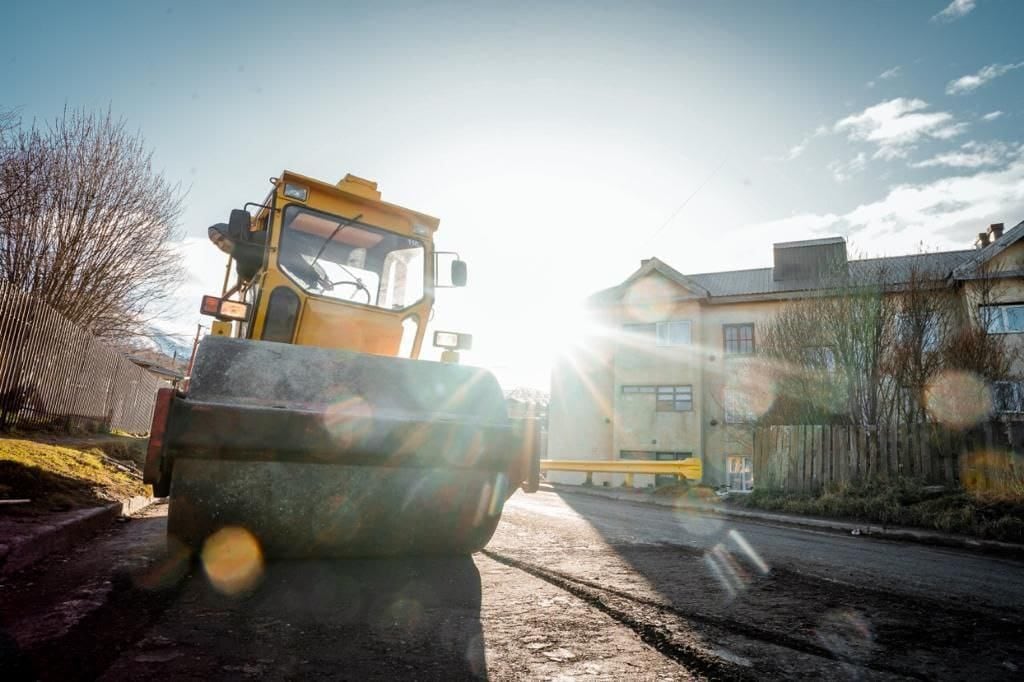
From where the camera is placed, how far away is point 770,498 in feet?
40.4

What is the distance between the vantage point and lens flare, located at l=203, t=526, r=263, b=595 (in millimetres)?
3154

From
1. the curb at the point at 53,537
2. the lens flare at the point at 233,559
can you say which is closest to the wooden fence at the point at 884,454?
the lens flare at the point at 233,559

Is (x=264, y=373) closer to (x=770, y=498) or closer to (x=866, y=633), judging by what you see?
(x=866, y=633)

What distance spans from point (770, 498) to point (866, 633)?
1056cm

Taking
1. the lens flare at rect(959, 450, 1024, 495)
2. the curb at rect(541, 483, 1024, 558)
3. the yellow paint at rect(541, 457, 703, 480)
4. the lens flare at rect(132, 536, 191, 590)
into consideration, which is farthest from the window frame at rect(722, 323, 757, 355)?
the lens flare at rect(132, 536, 191, 590)

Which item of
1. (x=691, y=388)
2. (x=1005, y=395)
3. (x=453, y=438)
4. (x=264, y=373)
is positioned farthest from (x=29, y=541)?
(x=691, y=388)

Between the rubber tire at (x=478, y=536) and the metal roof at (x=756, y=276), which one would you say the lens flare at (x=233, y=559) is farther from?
the metal roof at (x=756, y=276)

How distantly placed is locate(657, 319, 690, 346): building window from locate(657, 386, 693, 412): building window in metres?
2.03

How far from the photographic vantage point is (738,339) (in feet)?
84.4

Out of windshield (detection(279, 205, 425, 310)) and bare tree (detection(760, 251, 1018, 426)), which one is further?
bare tree (detection(760, 251, 1018, 426))

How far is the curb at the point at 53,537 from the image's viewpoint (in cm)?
332

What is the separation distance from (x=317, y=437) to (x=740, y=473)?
23.9 m

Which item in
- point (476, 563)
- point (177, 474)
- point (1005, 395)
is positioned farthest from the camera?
point (1005, 395)

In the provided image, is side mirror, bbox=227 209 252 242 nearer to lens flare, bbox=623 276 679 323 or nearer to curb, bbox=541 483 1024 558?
curb, bbox=541 483 1024 558
